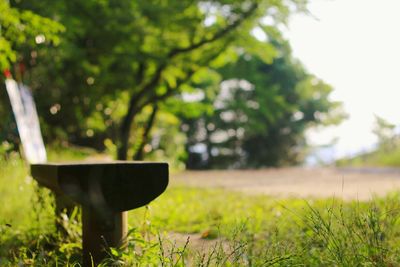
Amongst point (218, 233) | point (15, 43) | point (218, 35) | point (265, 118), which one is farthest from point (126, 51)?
point (265, 118)

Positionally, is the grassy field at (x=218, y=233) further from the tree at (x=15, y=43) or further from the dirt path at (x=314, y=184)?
the tree at (x=15, y=43)

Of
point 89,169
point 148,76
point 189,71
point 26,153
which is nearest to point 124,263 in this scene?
point 89,169

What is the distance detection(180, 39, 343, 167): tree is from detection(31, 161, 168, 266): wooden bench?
1728 centimetres

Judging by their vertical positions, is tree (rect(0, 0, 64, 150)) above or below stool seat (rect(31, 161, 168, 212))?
above

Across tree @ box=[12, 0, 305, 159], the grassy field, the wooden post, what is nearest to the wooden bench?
the wooden post

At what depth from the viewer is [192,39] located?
397 inches

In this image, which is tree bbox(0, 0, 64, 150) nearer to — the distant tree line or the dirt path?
the distant tree line

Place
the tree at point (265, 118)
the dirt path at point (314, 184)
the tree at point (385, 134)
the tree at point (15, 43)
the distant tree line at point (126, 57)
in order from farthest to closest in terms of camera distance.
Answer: the tree at point (265, 118)
the tree at point (385, 134)
the distant tree line at point (126, 57)
the dirt path at point (314, 184)
the tree at point (15, 43)

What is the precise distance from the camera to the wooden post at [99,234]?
2564 mm

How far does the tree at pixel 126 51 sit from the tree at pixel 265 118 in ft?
26.1

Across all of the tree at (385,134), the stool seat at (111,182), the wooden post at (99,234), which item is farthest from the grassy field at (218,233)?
the tree at (385,134)

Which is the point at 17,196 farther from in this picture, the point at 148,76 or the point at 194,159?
the point at 194,159

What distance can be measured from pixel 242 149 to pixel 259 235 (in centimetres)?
1775

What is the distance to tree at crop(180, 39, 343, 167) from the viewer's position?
2027 centimetres
